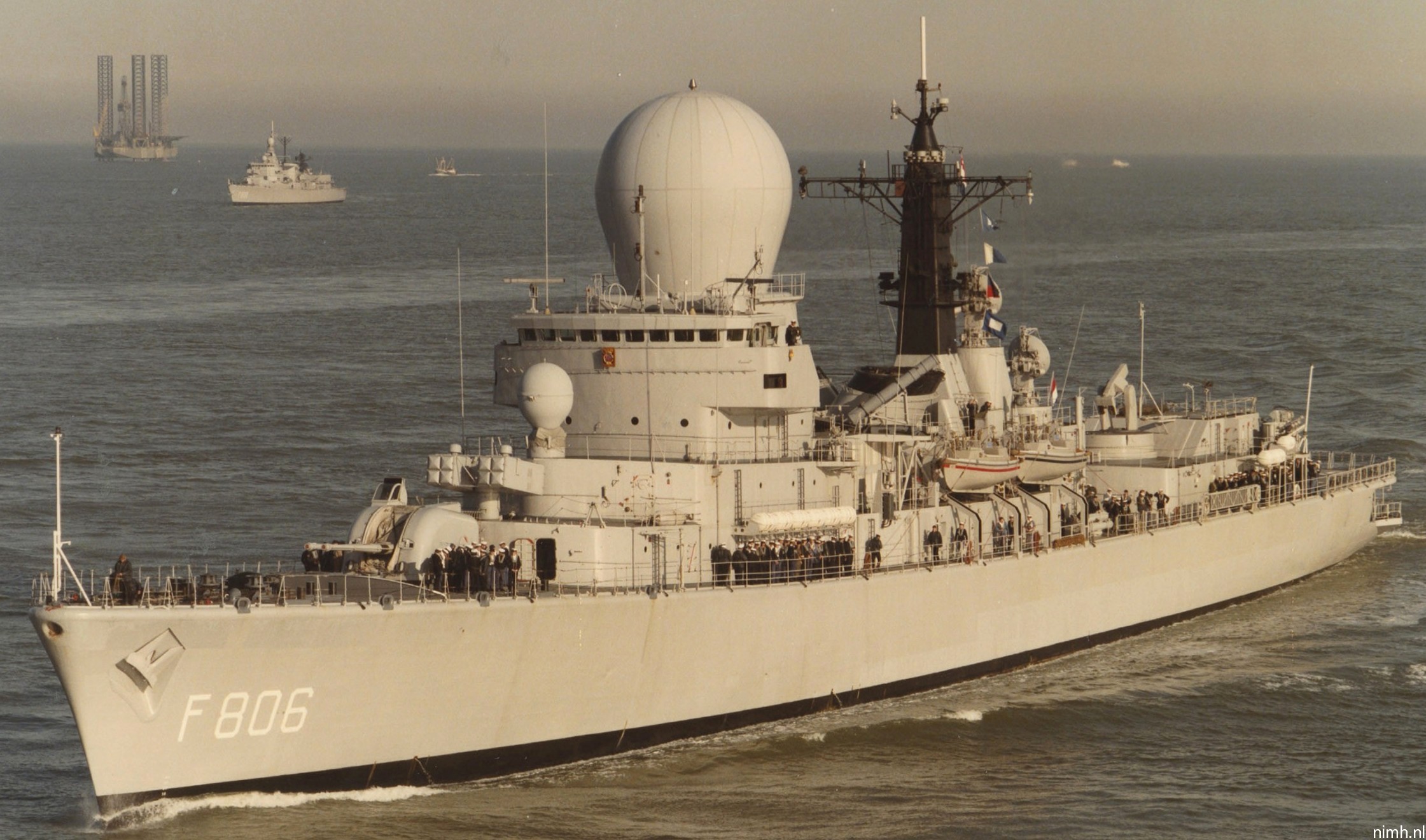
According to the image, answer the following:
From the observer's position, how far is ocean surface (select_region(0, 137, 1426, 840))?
24.8m

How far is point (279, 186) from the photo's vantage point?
156 meters

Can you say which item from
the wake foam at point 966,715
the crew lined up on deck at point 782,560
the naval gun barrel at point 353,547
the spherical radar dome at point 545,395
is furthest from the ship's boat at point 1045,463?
the naval gun barrel at point 353,547

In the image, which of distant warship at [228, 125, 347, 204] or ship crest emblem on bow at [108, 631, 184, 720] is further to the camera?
distant warship at [228, 125, 347, 204]

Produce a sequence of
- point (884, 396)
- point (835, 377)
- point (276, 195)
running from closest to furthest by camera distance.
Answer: point (884, 396)
point (835, 377)
point (276, 195)

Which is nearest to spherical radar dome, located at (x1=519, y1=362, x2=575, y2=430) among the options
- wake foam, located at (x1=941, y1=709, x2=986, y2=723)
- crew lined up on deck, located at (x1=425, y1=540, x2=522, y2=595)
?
crew lined up on deck, located at (x1=425, y1=540, x2=522, y2=595)

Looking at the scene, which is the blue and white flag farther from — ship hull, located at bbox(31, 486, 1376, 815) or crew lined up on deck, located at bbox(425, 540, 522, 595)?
crew lined up on deck, located at bbox(425, 540, 522, 595)

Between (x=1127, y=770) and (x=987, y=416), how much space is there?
960 cm

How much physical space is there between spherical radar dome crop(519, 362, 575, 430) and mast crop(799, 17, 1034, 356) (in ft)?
32.8

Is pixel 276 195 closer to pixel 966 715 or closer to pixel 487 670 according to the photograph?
pixel 966 715

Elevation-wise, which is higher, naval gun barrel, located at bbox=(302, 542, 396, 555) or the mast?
the mast

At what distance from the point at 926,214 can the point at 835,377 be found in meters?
16.6

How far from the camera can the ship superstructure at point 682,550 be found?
2308 cm

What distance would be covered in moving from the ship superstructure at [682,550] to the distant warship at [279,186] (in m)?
125

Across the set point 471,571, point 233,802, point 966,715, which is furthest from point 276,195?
point 233,802
